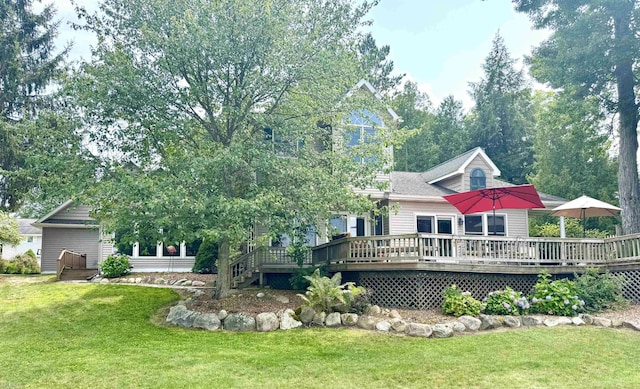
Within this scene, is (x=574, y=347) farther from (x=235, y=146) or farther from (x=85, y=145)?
(x=85, y=145)

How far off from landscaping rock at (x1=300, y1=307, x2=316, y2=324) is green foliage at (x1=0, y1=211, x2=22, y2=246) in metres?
14.8

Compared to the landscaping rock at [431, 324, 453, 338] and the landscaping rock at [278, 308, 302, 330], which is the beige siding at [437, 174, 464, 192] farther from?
the landscaping rock at [278, 308, 302, 330]

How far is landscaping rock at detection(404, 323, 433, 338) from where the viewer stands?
952 cm

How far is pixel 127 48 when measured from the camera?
12.2 meters

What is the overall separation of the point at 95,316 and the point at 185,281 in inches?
190

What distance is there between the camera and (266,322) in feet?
34.0

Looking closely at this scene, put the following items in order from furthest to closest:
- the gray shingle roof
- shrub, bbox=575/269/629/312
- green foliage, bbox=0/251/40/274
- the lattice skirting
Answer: green foliage, bbox=0/251/40/274 → the gray shingle roof → the lattice skirting → shrub, bbox=575/269/629/312

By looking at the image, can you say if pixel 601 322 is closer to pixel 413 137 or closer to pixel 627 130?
pixel 627 130

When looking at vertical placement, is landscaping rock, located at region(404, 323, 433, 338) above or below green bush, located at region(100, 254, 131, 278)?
below

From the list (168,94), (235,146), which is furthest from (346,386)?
(168,94)

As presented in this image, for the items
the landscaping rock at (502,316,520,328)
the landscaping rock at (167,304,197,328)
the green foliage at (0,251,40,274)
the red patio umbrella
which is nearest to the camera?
the landscaping rock at (502,316,520,328)

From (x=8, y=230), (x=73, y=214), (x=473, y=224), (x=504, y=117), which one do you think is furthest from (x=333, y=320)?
(x=504, y=117)

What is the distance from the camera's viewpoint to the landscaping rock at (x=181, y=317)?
10.8m

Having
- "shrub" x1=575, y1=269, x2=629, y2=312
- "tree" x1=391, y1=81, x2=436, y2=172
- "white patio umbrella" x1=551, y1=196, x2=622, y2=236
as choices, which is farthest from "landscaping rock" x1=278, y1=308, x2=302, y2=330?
"tree" x1=391, y1=81, x2=436, y2=172
